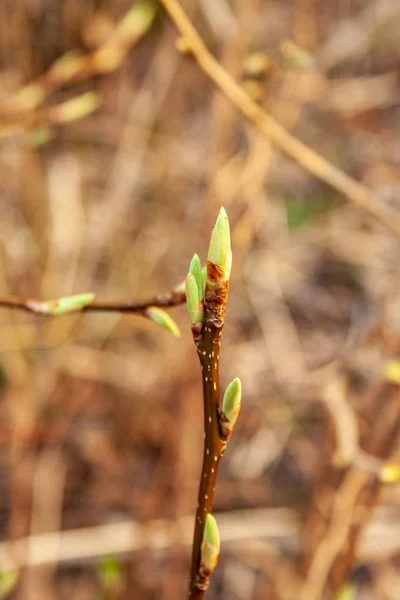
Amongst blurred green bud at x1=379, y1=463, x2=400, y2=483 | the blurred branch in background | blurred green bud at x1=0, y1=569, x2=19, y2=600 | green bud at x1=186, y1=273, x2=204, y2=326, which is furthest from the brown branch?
blurred green bud at x1=0, y1=569, x2=19, y2=600

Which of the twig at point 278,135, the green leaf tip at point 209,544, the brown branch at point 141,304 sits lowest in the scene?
the green leaf tip at point 209,544

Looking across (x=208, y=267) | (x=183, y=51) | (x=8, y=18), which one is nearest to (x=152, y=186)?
(x=8, y=18)

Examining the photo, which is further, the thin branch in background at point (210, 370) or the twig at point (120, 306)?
the twig at point (120, 306)

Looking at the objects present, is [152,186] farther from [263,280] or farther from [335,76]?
[335,76]

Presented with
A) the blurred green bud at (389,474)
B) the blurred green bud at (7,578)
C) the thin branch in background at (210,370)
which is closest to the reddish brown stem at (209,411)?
the thin branch in background at (210,370)

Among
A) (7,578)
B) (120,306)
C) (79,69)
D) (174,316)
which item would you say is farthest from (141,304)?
(174,316)

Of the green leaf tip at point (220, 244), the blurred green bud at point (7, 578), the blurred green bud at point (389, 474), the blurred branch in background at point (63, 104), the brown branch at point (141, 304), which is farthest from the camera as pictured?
the blurred green bud at point (7, 578)

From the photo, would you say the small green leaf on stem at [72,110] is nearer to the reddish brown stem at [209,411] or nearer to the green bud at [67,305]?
the green bud at [67,305]

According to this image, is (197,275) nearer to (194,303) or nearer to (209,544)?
(194,303)
